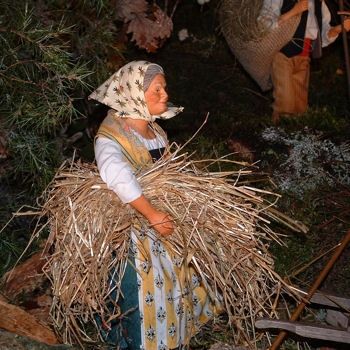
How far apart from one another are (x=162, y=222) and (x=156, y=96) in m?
0.56

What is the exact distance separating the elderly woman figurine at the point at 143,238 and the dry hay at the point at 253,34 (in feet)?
7.23

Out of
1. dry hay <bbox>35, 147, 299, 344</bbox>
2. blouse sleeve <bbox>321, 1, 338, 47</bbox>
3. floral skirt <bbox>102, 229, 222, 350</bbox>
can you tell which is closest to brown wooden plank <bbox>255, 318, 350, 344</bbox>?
dry hay <bbox>35, 147, 299, 344</bbox>

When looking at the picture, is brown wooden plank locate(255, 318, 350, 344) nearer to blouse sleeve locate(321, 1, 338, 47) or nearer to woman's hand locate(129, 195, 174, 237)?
woman's hand locate(129, 195, 174, 237)

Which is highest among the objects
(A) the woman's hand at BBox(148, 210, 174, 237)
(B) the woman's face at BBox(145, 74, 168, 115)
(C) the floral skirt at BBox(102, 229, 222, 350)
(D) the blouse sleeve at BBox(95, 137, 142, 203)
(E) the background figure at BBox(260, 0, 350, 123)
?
(B) the woman's face at BBox(145, 74, 168, 115)

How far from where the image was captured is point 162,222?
3.61m

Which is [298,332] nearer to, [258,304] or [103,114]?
[258,304]

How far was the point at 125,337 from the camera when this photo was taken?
3848 millimetres

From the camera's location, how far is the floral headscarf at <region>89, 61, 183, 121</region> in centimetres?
371

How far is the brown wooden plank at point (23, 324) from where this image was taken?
3.98 m

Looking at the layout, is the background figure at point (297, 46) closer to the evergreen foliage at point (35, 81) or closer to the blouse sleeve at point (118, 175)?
the evergreen foliage at point (35, 81)

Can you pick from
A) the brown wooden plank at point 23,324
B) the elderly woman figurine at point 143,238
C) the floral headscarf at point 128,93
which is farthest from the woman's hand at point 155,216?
the brown wooden plank at point 23,324

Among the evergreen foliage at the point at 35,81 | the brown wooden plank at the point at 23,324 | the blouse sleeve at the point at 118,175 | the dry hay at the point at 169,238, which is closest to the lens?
the blouse sleeve at the point at 118,175

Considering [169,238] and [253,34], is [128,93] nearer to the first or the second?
[169,238]

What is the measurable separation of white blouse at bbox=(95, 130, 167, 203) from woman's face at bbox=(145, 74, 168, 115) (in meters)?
0.23
